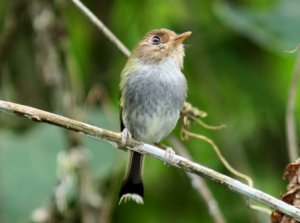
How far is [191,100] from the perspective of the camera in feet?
16.3

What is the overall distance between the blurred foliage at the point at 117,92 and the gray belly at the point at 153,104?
0.46m

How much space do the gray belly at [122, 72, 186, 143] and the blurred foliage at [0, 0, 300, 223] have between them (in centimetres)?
46

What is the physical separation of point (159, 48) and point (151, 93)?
0.89 ft

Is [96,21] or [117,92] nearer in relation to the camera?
[96,21]

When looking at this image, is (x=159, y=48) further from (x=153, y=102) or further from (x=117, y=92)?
(x=117, y=92)

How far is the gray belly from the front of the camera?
3.63 metres

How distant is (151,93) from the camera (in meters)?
3.67

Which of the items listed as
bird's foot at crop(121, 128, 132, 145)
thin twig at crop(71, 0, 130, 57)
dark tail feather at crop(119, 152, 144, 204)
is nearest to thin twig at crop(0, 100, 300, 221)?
bird's foot at crop(121, 128, 132, 145)

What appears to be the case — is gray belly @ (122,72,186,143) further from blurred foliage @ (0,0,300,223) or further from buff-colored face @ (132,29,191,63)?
blurred foliage @ (0,0,300,223)

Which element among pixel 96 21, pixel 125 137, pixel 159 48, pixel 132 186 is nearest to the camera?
pixel 125 137

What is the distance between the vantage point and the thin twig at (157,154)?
8.40ft

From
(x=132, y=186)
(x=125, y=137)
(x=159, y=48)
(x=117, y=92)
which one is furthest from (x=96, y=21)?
(x=117, y=92)

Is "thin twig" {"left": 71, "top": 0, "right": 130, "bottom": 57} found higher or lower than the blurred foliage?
lower

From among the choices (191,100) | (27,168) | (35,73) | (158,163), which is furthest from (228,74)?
(27,168)
